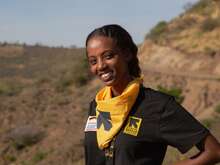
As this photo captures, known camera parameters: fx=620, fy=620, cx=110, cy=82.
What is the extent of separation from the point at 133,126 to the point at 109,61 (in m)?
0.35

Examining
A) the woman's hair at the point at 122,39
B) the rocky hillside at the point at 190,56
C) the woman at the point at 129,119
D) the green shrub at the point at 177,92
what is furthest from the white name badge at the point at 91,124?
the green shrub at the point at 177,92

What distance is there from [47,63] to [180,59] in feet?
174

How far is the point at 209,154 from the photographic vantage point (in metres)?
2.79

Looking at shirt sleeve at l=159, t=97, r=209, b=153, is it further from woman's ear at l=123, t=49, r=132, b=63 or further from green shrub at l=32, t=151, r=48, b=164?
green shrub at l=32, t=151, r=48, b=164

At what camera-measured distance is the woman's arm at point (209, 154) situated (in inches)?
110

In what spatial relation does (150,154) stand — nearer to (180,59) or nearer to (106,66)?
(106,66)

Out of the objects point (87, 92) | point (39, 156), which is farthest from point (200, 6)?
point (39, 156)

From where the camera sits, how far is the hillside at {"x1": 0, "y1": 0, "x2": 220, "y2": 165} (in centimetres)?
2364

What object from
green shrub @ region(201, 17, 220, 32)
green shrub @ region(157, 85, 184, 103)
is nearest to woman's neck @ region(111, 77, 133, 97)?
green shrub @ region(157, 85, 184, 103)

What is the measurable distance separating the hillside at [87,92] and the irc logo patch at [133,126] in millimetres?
12036

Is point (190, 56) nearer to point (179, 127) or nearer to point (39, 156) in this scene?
point (39, 156)

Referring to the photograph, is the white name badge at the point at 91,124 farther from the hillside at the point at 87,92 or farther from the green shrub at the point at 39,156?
the green shrub at the point at 39,156

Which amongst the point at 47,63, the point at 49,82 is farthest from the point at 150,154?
the point at 47,63

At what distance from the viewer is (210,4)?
36906 mm
